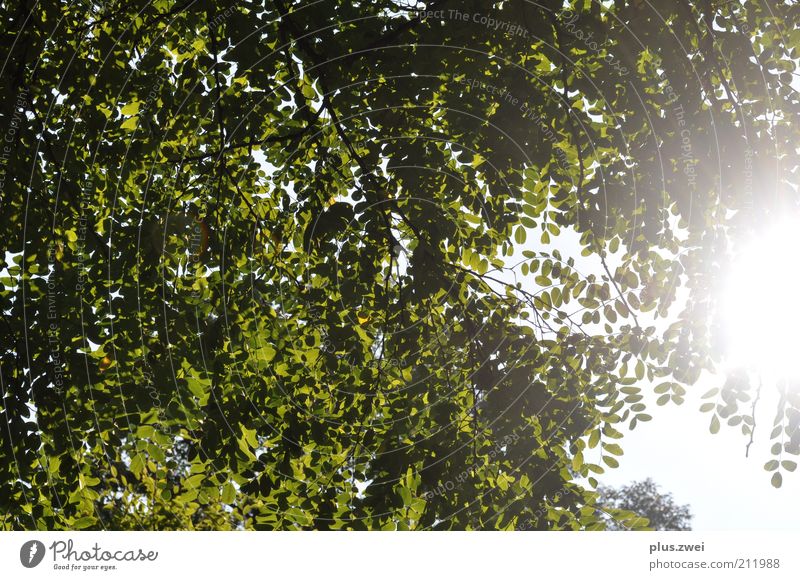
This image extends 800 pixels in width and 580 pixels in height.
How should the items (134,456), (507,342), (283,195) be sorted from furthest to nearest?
(283,195) < (134,456) < (507,342)

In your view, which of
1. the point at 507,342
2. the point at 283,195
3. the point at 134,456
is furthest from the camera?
the point at 283,195

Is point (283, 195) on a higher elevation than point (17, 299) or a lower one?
higher

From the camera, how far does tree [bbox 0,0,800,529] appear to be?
175 inches

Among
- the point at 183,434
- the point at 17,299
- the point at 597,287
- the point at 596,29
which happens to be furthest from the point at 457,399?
the point at 17,299

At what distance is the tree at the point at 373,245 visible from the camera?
14.5 ft

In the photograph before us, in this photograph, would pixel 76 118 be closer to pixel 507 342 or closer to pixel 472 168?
pixel 472 168

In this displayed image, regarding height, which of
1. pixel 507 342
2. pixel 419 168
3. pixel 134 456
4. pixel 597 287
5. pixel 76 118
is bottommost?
pixel 134 456

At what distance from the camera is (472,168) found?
16.1 ft

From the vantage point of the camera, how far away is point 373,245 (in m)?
4.78

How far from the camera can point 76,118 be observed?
16.9ft

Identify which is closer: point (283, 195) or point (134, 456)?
point (134, 456)

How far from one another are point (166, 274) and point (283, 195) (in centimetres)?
105

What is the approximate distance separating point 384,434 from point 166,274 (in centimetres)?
189

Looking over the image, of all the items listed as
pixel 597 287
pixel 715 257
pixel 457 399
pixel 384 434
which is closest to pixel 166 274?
pixel 384 434
